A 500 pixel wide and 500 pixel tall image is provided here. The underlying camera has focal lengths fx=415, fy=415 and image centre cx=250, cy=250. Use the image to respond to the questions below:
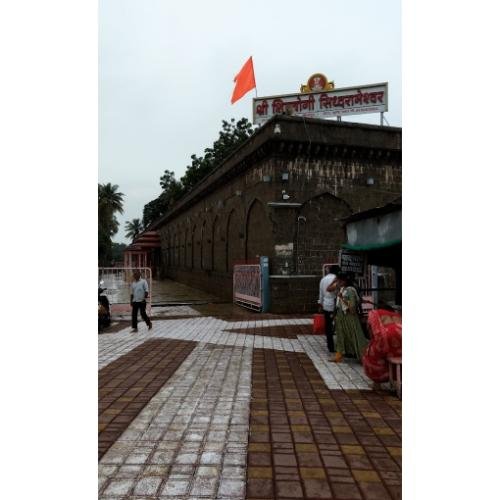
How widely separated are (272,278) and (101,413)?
10.3m

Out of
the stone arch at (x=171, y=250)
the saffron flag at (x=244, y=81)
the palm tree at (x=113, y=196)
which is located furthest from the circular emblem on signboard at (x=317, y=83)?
the palm tree at (x=113, y=196)

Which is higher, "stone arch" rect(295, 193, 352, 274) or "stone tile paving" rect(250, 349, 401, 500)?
"stone arch" rect(295, 193, 352, 274)

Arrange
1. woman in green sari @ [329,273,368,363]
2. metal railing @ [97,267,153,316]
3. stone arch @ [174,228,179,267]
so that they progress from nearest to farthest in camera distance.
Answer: woman in green sari @ [329,273,368,363], metal railing @ [97,267,153,316], stone arch @ [174,228,179,267]

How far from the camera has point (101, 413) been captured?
177 inches

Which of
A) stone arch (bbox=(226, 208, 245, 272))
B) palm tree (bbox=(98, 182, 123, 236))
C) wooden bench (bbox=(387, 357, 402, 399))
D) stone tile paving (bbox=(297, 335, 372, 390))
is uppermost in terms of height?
palm tree (bbox=(98, 182, 123, 236))

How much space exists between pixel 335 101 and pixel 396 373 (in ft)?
54.0

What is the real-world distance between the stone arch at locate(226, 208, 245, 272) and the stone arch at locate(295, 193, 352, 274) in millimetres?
3629

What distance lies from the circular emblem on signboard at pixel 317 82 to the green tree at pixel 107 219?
69.7ft

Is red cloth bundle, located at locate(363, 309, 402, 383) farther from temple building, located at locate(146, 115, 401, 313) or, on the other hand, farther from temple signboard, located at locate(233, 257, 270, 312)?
temple signboard, located at locate(233, 257, 270, 312)

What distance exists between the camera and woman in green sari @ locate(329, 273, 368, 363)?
672 centimetres

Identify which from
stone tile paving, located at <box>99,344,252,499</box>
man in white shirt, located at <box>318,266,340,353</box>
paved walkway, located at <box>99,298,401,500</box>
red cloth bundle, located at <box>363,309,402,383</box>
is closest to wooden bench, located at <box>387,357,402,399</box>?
red cloth bundle, located at <box>363,309,402,383</box>

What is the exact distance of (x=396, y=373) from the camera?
17.1ft

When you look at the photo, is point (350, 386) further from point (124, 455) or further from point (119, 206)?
point (119, 206)

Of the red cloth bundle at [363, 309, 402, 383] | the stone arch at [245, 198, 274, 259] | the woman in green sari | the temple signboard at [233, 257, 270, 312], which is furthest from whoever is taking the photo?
the stone arch at [245, 198, 274, 259]
